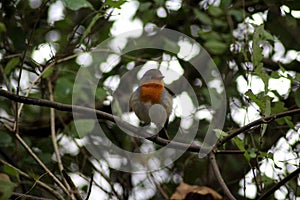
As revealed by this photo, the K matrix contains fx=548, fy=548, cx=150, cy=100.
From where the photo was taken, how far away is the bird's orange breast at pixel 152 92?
2797mm

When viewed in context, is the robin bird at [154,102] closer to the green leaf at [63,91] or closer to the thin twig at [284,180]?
the green leaf at [63,91]

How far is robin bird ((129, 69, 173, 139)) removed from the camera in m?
2.77

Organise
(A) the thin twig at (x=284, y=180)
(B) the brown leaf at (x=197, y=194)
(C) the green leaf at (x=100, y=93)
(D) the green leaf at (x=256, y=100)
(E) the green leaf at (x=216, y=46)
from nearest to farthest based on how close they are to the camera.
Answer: (A) the thin twig at (x=284, y=180) < (D) the green leaf at (x=256, y=100) < (B) the brown leaf at (x=197, y=194) < (E) the green leaf at (x=216, y=46) < (C) the green leaf at (x=100, y=93)

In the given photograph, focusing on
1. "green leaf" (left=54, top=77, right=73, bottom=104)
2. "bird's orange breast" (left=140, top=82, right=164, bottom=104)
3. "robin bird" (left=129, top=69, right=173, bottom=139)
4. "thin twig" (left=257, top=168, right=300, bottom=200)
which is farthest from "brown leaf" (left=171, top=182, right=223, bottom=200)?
"green leaf" (left=54, top=77, right=73, bottom=104)

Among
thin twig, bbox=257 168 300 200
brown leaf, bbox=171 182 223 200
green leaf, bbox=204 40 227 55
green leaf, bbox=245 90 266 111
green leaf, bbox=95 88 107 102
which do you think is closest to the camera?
thin twig, bbox=257 168 300 200

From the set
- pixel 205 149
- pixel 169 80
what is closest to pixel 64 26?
pixel 169 80

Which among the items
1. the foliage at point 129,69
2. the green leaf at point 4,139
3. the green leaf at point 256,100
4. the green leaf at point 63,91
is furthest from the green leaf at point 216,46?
the green leaf at point 4,139

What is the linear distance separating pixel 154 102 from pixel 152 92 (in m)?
0.06

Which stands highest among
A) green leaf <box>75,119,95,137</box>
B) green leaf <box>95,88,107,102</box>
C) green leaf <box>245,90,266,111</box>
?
green leaf <box>245,90,266,111</box>

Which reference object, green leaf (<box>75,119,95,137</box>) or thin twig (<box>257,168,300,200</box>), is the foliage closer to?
green leaf (<box>75,119,95,137</box>)

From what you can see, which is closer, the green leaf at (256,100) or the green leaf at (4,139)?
the green leaf at (256,100)

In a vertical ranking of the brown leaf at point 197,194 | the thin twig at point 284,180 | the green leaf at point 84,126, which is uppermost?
the thin twig at point 284,180

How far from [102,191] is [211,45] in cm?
101

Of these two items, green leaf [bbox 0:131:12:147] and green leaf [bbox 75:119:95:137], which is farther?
green leaf [bbox 0:131:12:147]
